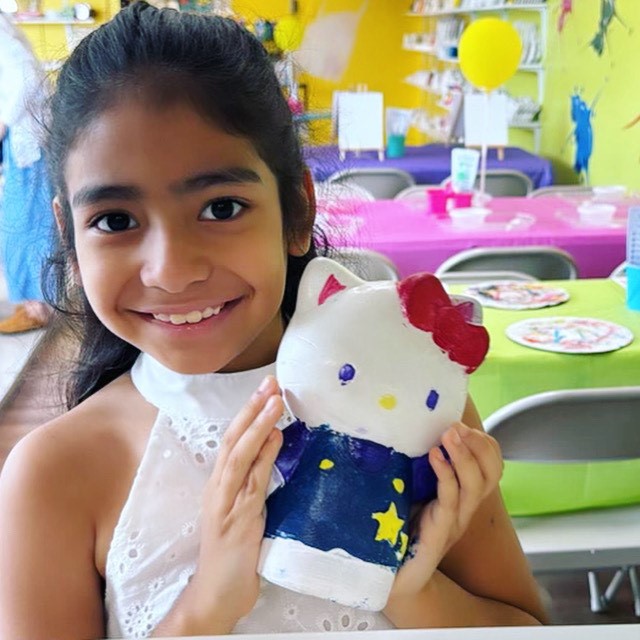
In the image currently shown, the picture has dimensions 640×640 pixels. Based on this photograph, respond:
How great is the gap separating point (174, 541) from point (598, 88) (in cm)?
340

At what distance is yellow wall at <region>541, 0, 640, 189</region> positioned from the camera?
324 centimetres

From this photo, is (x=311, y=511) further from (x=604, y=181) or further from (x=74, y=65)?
(x=604, y=181)

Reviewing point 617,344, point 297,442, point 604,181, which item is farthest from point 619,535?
point 604,181

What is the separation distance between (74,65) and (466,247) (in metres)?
1.89

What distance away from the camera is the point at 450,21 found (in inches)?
207

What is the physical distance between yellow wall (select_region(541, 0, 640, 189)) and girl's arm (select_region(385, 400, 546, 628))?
2.79m

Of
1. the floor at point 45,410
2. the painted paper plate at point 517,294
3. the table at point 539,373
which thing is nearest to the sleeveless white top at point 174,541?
the floor at point 45,410

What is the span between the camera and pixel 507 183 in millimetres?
3684

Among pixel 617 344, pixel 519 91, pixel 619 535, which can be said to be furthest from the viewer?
pixel 519 91

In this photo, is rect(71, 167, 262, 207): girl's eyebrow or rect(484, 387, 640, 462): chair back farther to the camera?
rect(484, 387, 640, 462): chair back

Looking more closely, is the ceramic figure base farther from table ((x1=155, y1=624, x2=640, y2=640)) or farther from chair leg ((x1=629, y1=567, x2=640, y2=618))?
chair leg ((x1=629, y1=567, x2=640, y2=618))

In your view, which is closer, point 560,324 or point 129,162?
point 129,162

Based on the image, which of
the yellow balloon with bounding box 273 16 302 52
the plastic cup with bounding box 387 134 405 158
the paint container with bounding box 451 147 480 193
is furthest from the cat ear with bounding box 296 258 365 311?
the plastic cup with bounding box 387 134 405 158

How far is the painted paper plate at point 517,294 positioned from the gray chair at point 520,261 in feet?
0.87
